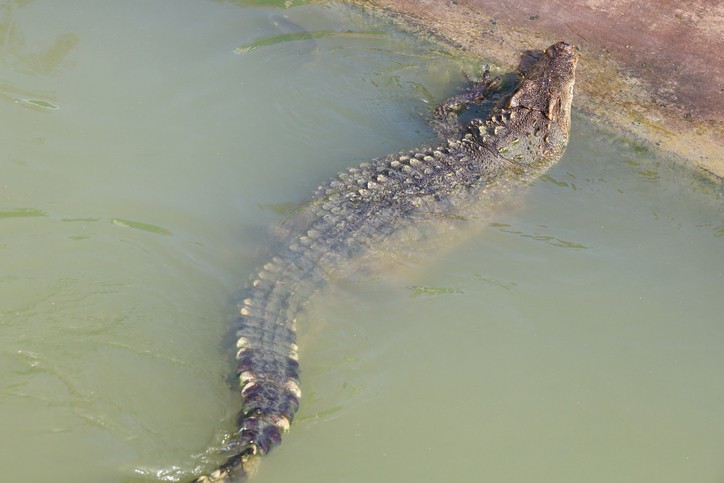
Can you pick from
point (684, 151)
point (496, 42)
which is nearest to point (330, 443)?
point (684, 151)

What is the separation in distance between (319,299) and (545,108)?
2.63 m

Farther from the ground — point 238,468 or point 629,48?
point 629,48

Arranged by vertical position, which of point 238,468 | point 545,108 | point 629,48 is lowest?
point 238,468

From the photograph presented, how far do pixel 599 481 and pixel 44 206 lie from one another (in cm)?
382

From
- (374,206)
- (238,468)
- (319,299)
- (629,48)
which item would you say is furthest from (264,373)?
(629,48)

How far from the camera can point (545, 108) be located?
5.45 metres

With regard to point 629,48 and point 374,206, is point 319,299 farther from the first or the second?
point 629,48

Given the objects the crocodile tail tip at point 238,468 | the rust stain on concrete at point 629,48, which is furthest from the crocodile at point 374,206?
the rust stain on concrete at point 629,48

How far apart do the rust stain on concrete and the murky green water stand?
316mm

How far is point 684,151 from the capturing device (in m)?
5.05

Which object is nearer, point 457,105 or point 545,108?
point 545,108

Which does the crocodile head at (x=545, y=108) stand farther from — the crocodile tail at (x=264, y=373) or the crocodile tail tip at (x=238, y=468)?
the crocodile tail tip at (x=238, y=468)

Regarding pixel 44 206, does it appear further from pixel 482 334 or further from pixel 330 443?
pixel 482 334

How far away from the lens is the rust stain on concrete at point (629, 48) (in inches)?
206
